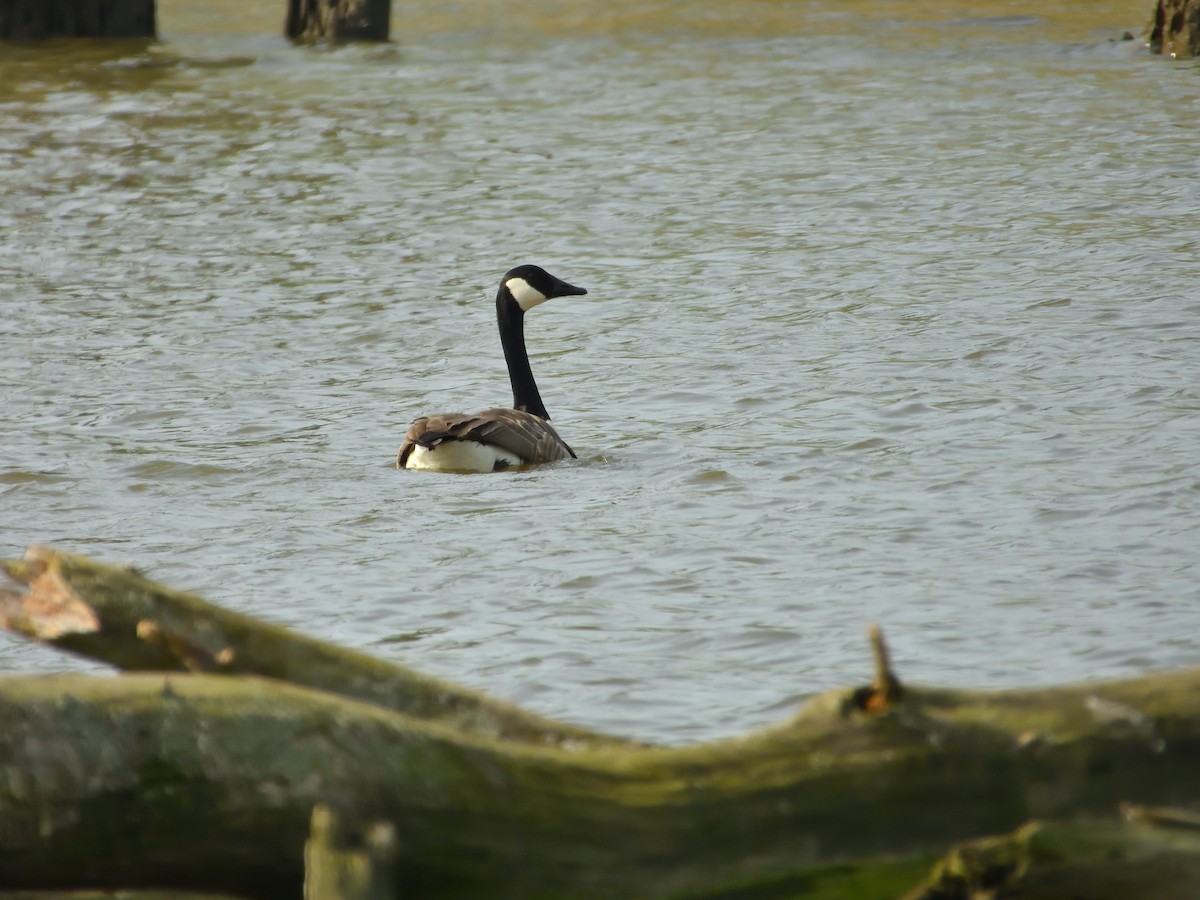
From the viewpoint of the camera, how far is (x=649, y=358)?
10.6 m

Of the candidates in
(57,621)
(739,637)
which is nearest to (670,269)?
(739,637)

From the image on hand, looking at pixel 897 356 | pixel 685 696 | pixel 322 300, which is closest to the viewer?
pixel 685 696

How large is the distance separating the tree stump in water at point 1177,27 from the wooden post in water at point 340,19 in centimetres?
1038

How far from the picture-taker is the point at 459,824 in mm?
2869

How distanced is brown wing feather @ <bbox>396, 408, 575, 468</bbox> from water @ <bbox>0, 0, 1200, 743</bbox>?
212mm

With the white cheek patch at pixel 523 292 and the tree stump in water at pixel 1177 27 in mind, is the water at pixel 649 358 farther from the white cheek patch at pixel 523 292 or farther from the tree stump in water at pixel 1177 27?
the white cheek patch at pixel 523 292

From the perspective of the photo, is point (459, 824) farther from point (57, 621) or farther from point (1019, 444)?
point (1019, 444)

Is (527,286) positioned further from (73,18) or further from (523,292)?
(73,18)

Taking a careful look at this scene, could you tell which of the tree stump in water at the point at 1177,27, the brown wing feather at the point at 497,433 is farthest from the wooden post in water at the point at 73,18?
the brown wing feather at the point at 497,433

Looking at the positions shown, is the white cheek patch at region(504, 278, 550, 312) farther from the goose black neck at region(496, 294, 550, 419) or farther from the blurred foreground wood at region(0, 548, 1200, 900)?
the blurred foreground wood at region(0, 548, 1200, 900)

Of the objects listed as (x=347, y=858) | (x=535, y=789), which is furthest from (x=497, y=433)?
(x=347, y=858)

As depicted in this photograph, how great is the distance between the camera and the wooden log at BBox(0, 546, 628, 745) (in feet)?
10.2

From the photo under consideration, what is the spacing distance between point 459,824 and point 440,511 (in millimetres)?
5049

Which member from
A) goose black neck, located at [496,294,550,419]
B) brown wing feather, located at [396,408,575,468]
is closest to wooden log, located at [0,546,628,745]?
brown wing feather, located at [396,408,575,468]
